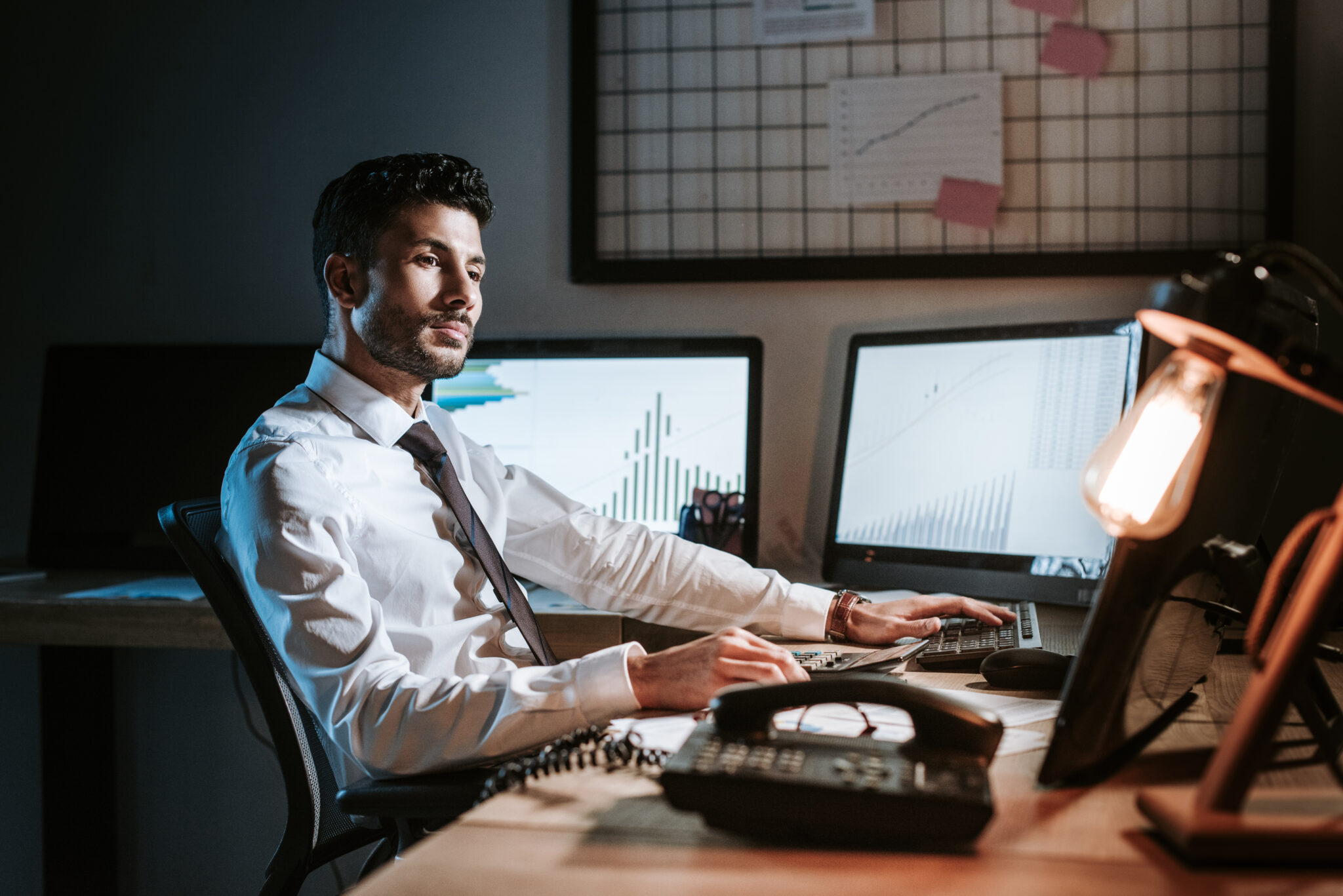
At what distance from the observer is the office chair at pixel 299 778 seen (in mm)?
854

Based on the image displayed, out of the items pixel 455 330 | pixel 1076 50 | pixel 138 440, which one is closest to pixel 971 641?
pixel 455 330

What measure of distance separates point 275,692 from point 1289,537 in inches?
36.0

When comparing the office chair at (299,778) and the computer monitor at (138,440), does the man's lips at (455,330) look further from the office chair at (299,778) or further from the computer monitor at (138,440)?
the computer monitor at (138,440)

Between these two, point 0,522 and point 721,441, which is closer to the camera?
point 721,441

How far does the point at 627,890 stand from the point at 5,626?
139 centimetres

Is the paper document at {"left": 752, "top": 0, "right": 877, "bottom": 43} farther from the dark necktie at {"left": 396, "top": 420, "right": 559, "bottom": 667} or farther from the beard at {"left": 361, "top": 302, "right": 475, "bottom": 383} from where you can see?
the dark necktie at {"left": 396, "top": 420, "right": 559, "bottom": 667}

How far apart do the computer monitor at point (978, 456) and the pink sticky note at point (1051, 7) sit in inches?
24.8

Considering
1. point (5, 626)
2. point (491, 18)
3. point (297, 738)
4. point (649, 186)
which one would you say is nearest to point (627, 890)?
point (297, 738)

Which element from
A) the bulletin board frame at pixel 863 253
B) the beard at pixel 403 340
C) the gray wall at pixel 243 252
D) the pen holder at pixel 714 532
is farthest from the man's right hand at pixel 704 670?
the bulletin board frame at pixel 863 253

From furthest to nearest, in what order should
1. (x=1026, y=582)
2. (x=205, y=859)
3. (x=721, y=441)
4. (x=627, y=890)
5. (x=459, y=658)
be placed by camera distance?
(x=205, y=859) → (x=721, y=441) → (x=1026, y=582) → (x=459, y=658) → (x=627, y=890)

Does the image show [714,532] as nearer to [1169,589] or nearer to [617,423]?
[617,423]

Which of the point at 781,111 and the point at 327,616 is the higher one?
the point at 781,111

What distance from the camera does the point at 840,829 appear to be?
1.79 ft

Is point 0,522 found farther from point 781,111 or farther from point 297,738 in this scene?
point 781,111
